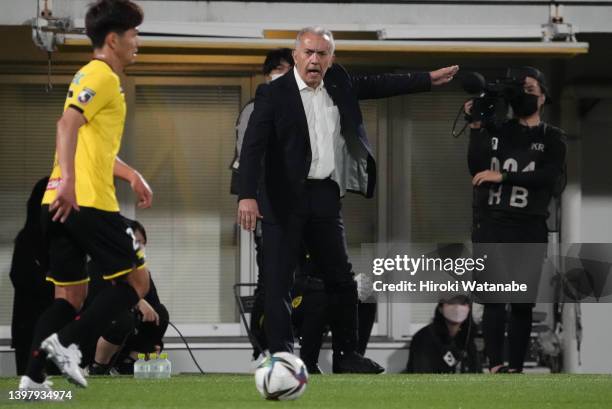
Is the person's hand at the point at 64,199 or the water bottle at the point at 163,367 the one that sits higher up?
the person's hand at the point at 64,199

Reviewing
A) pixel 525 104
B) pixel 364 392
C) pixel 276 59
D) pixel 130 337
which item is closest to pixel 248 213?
pixel 364 392

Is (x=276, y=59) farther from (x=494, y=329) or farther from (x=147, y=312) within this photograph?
(x=494, y=329)

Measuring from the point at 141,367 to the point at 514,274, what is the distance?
234cm

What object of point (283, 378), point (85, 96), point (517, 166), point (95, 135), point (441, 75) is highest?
point (441, 75)

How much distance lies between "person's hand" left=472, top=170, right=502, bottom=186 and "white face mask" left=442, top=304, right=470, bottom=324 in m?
1.70

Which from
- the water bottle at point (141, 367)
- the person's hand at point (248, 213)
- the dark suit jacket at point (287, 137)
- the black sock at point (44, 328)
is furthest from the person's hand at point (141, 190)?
the water bottle at point (141, 367)

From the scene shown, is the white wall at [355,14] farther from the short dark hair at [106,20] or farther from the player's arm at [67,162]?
the player's arm at [67,162]

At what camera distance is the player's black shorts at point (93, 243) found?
6680mm

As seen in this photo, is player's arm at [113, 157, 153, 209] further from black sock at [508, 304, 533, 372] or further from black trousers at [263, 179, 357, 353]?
black sock at [508, 304, 533, 372]

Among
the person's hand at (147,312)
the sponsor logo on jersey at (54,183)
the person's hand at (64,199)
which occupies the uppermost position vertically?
the sponsor logo on jersey at (54,183)

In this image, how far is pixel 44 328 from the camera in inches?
271

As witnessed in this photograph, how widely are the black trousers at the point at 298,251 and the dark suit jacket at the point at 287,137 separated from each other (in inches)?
3.1

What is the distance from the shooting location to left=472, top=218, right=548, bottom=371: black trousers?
958 cm

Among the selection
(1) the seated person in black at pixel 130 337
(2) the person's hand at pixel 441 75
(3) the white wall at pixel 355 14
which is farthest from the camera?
(3) the white wall at pixel 355 14
